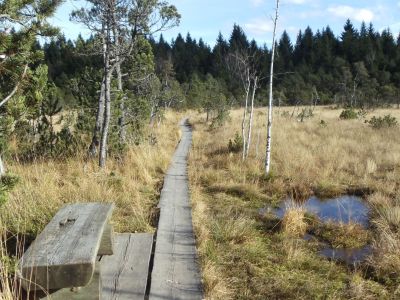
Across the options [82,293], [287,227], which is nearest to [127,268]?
[82,293]

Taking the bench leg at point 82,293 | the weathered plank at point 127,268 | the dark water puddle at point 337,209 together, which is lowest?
the dark water puddle at point 337,209

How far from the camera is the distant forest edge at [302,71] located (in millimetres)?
41344

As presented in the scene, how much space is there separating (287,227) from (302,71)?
50.8 m

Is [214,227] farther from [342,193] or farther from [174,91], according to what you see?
[174,91]

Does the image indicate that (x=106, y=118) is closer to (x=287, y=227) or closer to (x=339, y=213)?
(x=287, y=227)

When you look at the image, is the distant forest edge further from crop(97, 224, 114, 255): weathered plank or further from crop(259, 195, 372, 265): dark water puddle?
crop(97, 224, 114, 255): weathered plank

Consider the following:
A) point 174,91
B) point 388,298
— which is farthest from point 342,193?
point 174,91

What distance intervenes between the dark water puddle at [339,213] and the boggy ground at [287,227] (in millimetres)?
167

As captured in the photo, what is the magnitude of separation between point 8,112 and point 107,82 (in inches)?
171

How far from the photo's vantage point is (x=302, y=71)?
5409 cm

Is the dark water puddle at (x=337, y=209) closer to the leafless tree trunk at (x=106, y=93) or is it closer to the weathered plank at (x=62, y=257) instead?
the leafless tree trunk at (x=106, y=93)

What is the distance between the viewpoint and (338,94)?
46.8m

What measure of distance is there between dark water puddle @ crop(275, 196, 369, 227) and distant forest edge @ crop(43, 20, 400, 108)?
2213 cm

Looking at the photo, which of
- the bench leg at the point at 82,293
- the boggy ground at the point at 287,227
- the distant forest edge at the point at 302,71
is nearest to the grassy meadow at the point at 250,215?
the boggy ground at the point at 287,227
